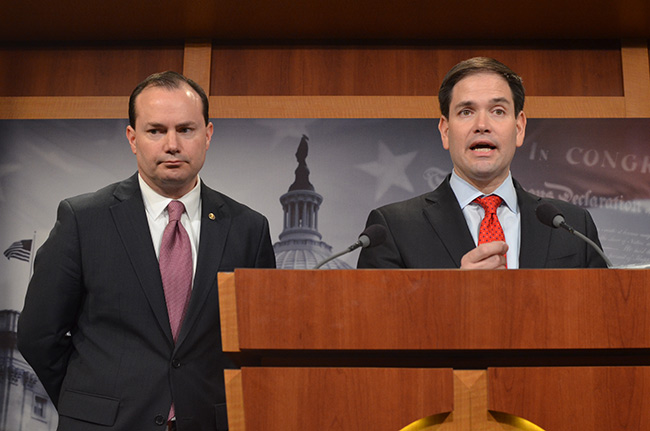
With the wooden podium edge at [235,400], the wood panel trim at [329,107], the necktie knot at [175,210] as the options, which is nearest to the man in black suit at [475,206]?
the necktie knot at [175,210]

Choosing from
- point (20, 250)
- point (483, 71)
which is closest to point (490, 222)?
point (483, 71)

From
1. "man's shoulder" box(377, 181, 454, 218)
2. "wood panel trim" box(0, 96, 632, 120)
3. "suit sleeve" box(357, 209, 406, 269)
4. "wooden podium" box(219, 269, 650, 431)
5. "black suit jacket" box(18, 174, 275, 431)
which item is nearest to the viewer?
"wooden podium" box(219, 269, 650, 431)

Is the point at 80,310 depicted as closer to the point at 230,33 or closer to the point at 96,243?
the point at 96,243

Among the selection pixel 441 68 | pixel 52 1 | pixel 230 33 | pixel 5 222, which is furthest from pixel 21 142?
pixel 441 68

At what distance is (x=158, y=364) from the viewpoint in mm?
1913

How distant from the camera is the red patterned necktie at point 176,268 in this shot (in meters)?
1.97

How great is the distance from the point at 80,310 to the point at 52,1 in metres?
2.09

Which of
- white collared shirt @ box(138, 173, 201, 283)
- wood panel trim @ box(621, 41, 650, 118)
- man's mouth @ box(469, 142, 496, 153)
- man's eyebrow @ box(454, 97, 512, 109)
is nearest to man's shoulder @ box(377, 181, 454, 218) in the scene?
man's mouth @ box(469, 142, 496, 153)

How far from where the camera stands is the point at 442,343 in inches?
49.3

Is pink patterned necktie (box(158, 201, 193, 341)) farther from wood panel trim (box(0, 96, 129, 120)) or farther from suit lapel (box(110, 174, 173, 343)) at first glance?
wood panel trim (box(0, 96, 129, 120))

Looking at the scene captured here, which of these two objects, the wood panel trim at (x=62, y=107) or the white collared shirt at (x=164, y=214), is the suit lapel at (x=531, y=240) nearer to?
the white collared shirt at (x=164, y=214)

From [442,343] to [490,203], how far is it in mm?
919

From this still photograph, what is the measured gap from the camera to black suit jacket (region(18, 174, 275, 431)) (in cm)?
189

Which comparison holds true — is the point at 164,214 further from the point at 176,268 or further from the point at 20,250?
the point at 20,250
